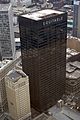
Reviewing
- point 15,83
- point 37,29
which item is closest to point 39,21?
point 37,29

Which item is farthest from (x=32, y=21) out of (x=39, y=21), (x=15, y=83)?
(x=15, y=83)

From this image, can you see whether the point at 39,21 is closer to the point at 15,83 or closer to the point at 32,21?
the point at 32,21

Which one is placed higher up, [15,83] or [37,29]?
[37,29]

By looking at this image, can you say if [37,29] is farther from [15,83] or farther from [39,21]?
[15,83]

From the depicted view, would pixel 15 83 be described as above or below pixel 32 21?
below

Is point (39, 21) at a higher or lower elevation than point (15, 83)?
higher

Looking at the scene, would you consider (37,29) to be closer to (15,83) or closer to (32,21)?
(32,21)
